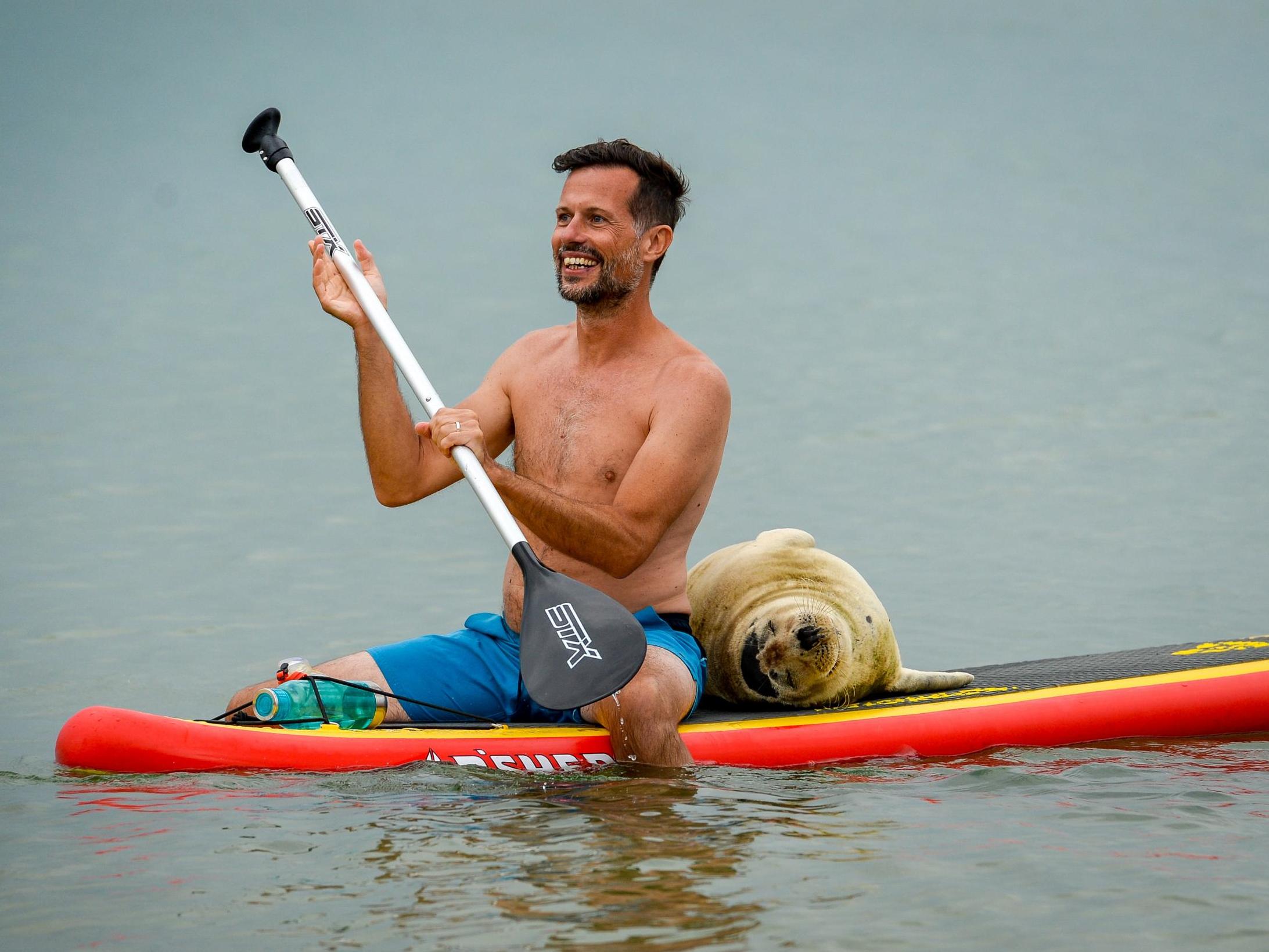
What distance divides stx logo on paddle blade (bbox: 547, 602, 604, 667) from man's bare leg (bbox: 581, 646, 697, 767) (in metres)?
0.13

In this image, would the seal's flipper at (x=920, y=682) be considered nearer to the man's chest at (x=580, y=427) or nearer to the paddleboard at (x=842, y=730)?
the paddleboard at (x=842, y=730)

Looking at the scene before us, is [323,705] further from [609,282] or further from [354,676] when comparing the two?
[609,282]

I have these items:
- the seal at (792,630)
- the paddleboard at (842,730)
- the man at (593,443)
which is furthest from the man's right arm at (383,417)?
the seal at (792,630)

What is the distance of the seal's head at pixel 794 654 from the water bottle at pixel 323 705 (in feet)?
2.65

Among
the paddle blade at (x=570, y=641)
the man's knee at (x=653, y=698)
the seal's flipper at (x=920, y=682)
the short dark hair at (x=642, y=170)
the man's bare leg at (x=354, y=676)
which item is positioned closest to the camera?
the paddle blade at (x=570, y=641)

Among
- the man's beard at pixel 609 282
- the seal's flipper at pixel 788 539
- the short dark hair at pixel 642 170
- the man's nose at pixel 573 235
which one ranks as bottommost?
the seal's flipper at pixel 788 539

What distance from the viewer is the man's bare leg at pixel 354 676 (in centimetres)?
295

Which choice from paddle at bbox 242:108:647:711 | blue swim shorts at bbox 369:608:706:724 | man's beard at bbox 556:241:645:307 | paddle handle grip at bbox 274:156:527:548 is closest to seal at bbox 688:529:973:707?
blue swim shorts at bbox 369:608:706:724

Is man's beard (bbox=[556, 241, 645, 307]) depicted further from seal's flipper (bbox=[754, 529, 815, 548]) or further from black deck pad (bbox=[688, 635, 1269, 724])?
black deck pad (bbox=[688, 635, 1269, 724])

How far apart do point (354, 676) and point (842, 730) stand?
103 centimetres

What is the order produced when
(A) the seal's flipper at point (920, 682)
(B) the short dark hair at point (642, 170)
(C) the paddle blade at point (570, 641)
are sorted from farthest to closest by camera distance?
(A) the seal's flipper at point (920, 682) → (B) the short dark hair at point (642, 170) → (C) the paddle blade at point (570, 641)

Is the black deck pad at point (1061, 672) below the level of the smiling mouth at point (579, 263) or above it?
below

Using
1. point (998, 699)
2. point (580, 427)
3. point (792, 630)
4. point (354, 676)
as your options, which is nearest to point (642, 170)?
point (580, 427)

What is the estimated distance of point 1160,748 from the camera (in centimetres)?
313
